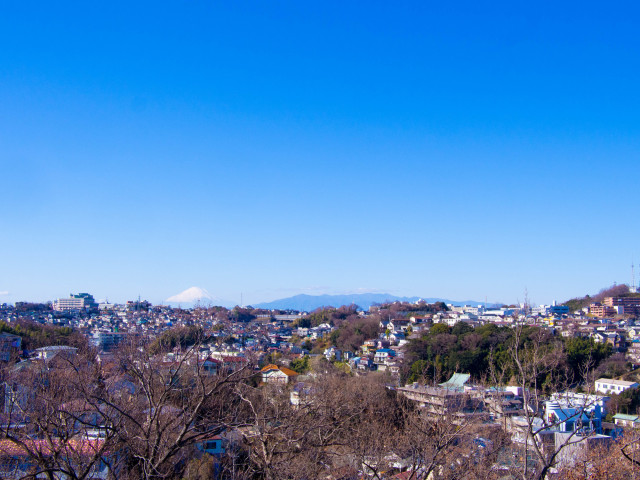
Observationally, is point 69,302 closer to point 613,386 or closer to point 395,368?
point 395,368

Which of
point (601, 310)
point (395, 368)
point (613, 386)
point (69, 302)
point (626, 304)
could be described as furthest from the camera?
point (69, 302)

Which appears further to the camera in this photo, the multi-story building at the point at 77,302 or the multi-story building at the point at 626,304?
the multi-story building at the point at 77,302

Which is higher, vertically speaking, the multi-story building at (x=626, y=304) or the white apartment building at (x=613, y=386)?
the multi-story building at (x=626, y=304)

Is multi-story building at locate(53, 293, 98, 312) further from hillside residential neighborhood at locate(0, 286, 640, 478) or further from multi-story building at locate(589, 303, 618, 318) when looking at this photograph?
multi-story building at locate(589, 303, 618, 318)

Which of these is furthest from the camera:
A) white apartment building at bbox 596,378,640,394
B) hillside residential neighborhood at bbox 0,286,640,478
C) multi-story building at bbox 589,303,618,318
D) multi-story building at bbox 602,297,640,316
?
multi-story building at bbox 602,297,640,316

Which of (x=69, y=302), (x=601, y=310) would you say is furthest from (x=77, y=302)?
(x=601, y=310)

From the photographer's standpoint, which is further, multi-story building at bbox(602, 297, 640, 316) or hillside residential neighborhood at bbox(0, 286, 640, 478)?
multi-story building at bbox(602, 297, 640, 316)

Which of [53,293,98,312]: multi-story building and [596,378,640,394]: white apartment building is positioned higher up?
[53,293,98,312]: multi-story building

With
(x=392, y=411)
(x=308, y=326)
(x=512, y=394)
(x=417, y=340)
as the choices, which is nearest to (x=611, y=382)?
(x=512, y=394)

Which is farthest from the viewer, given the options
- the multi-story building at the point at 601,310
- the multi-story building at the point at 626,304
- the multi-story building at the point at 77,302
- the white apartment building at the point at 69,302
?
the white apartment building at the point at 69,302

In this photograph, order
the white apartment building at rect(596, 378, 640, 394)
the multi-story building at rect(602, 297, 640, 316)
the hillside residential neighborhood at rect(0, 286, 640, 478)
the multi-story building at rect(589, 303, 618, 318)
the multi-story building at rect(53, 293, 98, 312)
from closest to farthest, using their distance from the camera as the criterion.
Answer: the hillside residential neighborhood at rect(0, 286, 640, 478) < the white apartment building at rect(596, 378, 640, 394) < the multi-story building at rect(589, 303, 618, 318) < the multi-story building at rect(602, 297, 640, 316) < the multi-story building at rect(53, 293, 98, 312)

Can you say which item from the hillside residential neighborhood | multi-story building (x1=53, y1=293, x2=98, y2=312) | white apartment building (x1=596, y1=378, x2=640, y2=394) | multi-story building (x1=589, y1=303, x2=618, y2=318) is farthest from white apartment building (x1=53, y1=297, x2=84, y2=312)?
white apartment building (x1=596, y1=378, x2=640, y2=394)

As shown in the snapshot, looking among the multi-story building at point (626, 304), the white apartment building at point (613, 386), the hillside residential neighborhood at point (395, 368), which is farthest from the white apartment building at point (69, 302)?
the white apartment building at point (613, 386)

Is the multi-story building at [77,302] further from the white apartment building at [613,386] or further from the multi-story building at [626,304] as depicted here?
the white apartment building at [613,386]
